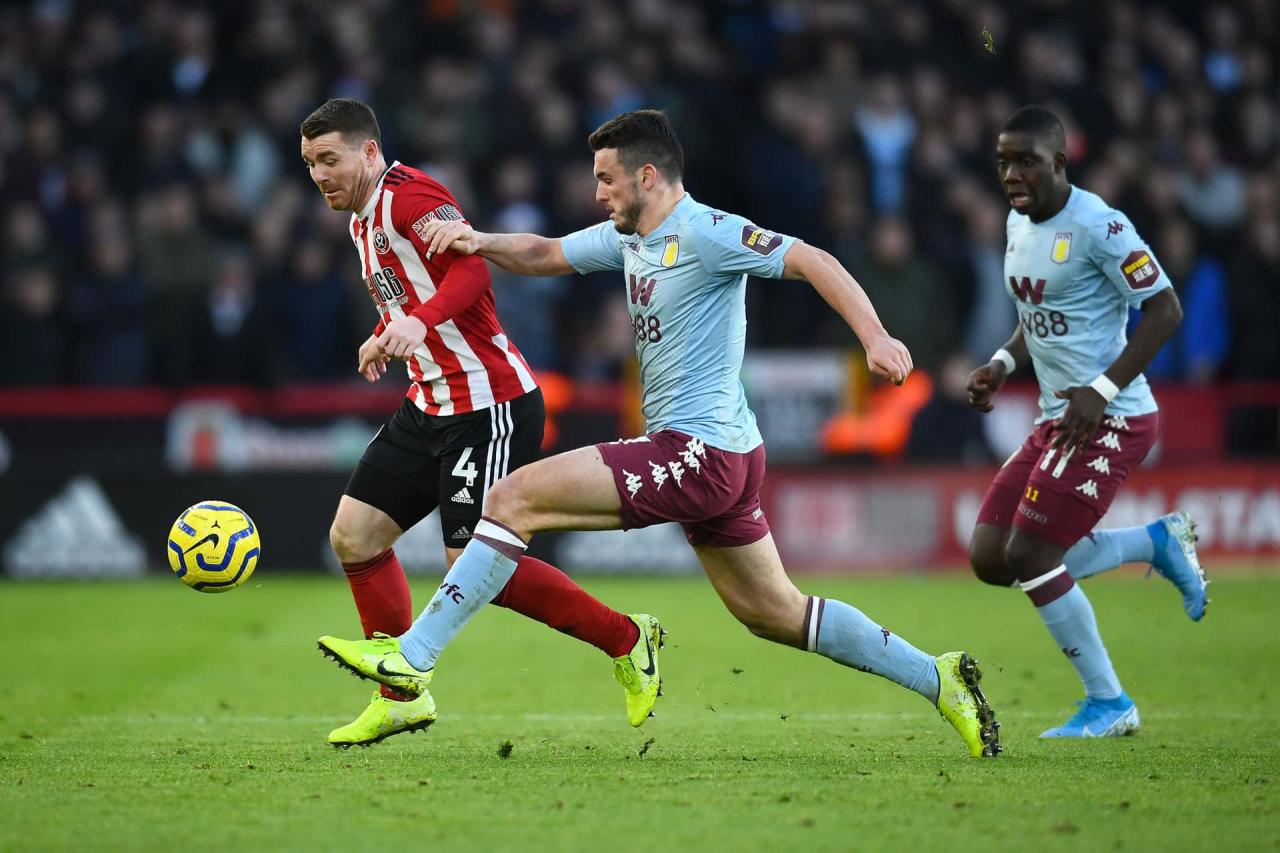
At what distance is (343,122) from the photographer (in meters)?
6.73

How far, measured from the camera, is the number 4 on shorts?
6.63 metres

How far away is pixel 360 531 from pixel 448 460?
18.2 inches

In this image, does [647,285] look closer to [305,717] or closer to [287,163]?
[305,717]

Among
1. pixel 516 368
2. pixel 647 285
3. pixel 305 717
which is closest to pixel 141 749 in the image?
pixel 305 717

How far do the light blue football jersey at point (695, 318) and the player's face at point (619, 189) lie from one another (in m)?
0.09

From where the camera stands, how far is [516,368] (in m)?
6.85

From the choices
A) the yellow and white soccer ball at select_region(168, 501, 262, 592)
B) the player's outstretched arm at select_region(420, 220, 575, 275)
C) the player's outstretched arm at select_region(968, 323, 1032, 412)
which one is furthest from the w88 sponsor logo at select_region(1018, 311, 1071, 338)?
the yellow and white soccer ball at select_region(168, 501, 262, 592)

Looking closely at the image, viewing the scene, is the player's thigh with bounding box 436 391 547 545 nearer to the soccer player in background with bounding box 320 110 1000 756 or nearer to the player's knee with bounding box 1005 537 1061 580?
the soccer player in background with bounding box 320 110 1000 756

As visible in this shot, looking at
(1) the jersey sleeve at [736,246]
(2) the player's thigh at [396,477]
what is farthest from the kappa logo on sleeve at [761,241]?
(2) the player's thigh at [396,477]

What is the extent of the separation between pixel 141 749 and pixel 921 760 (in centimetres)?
300

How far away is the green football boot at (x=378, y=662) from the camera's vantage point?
19.1 ft

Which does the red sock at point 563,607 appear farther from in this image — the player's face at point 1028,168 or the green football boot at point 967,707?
the player's face at point 1028,168

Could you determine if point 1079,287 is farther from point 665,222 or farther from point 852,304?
point 665,222

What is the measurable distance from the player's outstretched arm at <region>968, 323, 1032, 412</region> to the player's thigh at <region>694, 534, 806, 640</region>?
1.27 m
